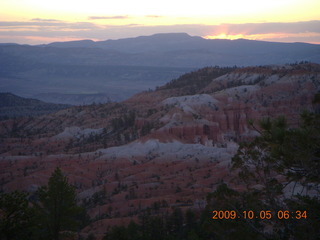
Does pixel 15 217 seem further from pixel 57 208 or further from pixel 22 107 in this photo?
pixel 22 107

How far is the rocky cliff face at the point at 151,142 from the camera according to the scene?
105 ft

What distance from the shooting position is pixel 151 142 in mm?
43062

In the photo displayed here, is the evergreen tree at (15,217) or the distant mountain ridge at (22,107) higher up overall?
the evergreen tree at (15,217)

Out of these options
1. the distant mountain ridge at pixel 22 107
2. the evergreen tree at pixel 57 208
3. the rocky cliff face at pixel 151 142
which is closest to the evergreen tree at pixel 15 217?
the evergreen tree at pixel 57 208

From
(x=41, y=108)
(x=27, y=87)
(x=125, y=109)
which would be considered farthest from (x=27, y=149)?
(x=27, y=87)

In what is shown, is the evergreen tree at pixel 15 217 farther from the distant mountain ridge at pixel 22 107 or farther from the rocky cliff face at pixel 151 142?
the distant mountain ridge at pixel 22 107

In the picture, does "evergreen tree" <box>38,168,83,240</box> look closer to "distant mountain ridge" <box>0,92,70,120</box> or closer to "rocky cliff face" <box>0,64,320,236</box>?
"rocky cliff face" <box>0,64,320,236</box>

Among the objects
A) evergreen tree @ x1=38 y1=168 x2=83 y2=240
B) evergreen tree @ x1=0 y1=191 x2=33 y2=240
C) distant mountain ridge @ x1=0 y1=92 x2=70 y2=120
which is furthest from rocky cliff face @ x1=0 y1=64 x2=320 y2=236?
distant mountain ridge @ x1=0 y1=92 x2=70 y2=120

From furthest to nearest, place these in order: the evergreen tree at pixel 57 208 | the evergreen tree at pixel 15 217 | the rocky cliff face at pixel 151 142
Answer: the rocky cliff face at pixel 151 142 < the evergreen tree at pixel 57 208 < the evergreen tree at pixel 15 217

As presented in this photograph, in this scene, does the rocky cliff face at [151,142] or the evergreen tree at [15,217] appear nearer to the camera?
the evergreen tree at [15,217]

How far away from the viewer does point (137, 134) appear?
4819 centimetres

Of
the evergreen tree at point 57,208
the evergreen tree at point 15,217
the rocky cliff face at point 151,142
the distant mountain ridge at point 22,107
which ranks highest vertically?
the evergreen tree at point 15,217

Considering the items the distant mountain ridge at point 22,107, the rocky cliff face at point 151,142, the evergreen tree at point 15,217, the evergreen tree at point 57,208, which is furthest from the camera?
the distant mountain ridge at point 22,107

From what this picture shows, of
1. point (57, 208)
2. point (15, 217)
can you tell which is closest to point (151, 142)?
point (57, 208)
